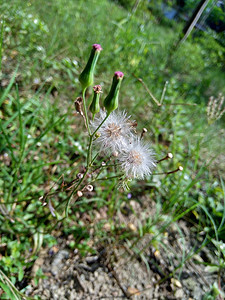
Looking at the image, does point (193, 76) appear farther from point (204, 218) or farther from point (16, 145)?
point (16, 145)

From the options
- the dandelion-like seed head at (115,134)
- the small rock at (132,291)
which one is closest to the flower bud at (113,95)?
the dandelion-like seed head at (115,134)

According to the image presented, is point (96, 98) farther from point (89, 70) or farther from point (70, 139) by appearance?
point (70, 139)

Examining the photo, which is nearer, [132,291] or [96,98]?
[96,98]

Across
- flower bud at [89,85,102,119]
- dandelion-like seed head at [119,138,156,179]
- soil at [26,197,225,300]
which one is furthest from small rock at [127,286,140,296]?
flower bud at [89,85,102,119]

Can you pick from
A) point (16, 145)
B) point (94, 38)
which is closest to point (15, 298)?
point (16, 145)

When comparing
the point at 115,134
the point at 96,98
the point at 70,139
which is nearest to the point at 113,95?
the point at 96,98
